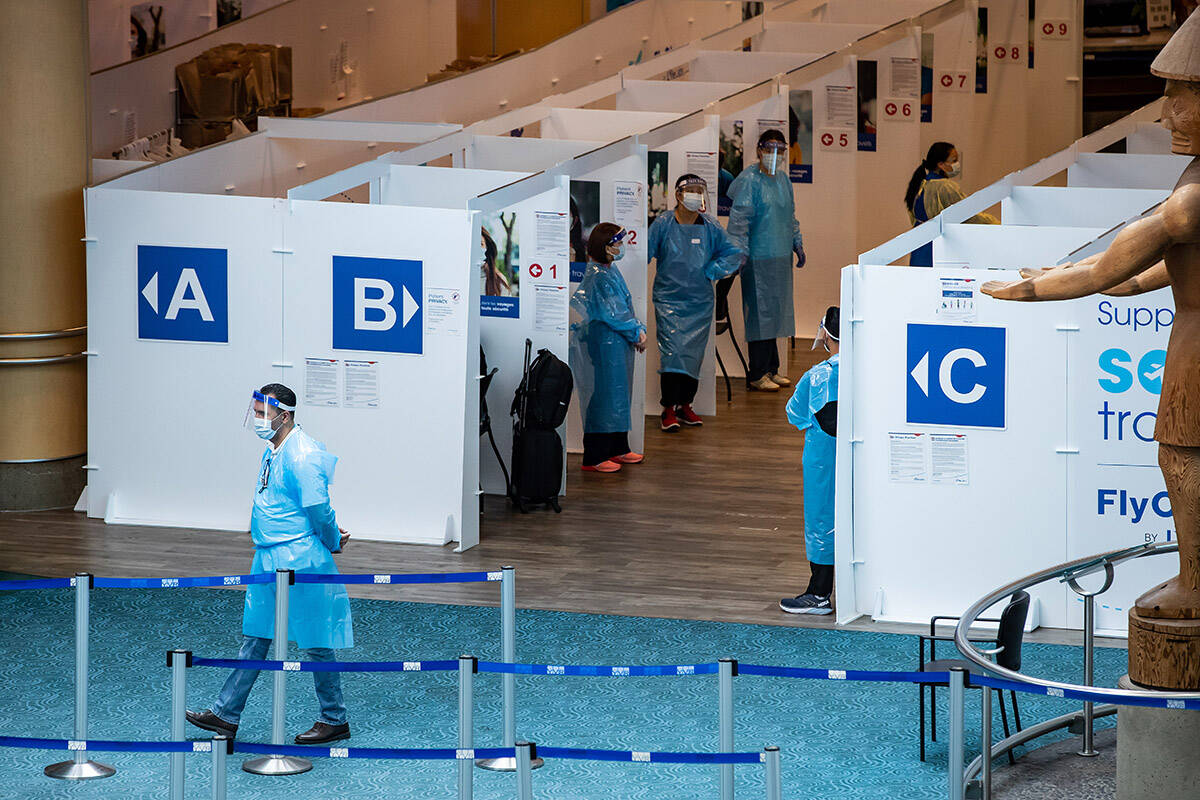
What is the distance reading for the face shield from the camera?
12461 millimetres

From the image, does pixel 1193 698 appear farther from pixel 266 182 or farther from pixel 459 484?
pixel 266 182

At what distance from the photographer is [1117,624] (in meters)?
7.51

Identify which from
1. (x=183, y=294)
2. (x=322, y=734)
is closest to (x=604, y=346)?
(x=183, y=294)

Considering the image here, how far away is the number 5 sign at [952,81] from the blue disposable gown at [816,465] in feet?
26.6

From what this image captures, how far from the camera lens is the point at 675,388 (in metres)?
12.2

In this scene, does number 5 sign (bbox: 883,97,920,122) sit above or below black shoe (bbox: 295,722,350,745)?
above

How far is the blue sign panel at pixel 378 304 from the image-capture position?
891 cm

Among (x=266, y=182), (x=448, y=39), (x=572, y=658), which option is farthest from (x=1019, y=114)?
(x=572, y=658)

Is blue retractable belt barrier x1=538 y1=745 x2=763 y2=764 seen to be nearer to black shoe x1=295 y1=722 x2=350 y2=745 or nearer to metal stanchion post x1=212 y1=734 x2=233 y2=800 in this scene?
metal stanchion post x1=212 y1=734 x2=233 y2=800

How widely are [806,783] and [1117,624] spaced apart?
7.39ft

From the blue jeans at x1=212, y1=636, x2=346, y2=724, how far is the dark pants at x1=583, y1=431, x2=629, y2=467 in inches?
187

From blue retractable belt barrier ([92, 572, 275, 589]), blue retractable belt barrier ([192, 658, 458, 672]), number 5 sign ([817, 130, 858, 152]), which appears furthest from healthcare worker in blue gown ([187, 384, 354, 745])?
number 5 sign ([817, 130, 858, 152])

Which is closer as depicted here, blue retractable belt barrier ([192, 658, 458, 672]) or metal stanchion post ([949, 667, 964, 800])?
metal stanchion post ([949, 667, 964, 800])

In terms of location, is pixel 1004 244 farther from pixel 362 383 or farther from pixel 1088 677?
pixel 362 383
